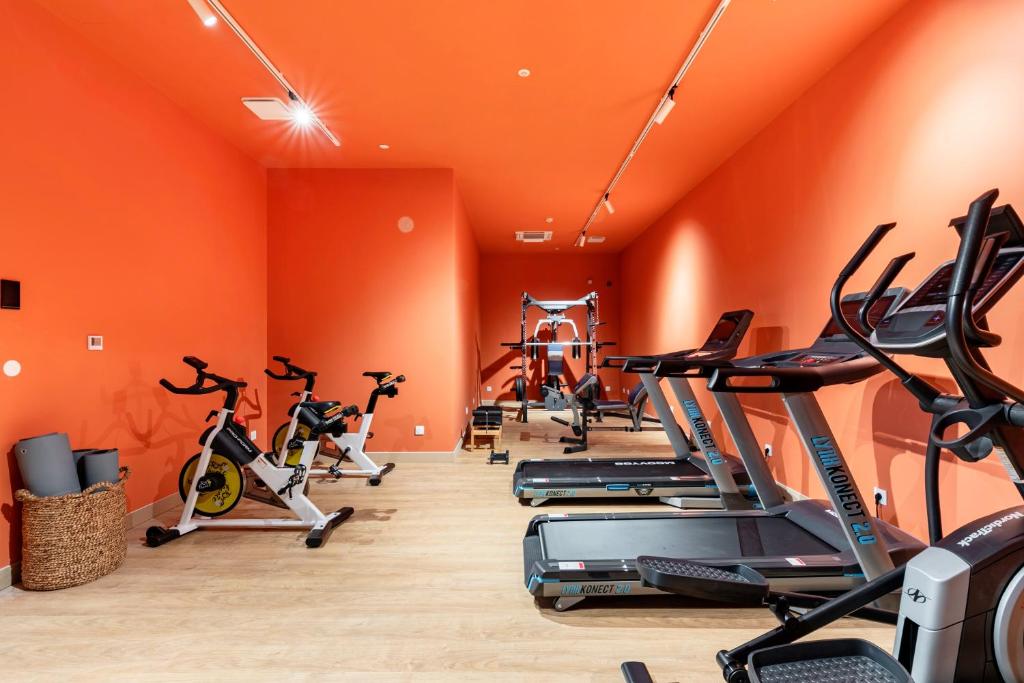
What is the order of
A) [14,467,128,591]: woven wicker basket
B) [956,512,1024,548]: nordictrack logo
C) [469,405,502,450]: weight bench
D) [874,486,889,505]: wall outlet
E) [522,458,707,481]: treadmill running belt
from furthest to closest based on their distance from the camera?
[469,405,502,450]: weight bench
[522,458,707,481]: treadmill running belt
[874,486,889,505]: wall outlet
[14,467,128,591]: woven wicker basket
[956,512,1024,548]: nordictrack logo

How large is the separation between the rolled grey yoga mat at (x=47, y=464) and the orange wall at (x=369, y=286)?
2660 mm

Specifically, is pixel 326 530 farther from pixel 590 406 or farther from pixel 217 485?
pixel 590 406

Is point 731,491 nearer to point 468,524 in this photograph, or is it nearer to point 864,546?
point 864,546

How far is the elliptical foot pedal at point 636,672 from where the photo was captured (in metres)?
1.74

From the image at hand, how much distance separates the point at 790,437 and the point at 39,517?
473 cm

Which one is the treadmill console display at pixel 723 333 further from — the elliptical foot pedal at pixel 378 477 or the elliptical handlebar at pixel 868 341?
the elliptical foot pedal at pixel 378 477

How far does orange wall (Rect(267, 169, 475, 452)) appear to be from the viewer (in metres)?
5.23

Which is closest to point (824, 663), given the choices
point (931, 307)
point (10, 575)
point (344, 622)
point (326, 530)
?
point (931, 307)

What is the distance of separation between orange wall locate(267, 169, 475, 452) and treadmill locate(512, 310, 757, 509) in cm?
161

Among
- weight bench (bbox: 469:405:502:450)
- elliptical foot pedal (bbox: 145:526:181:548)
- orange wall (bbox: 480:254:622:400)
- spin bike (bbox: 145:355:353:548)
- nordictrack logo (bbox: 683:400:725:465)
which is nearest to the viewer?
elliptical foot pedal (bbox: 145:526:181:548)

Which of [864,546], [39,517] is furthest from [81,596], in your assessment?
[864,546]

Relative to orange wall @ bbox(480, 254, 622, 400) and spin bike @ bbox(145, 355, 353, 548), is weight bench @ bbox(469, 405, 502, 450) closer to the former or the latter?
spin bike @ bbox(145, 355, 353, 548)

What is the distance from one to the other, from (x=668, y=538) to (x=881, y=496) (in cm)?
134

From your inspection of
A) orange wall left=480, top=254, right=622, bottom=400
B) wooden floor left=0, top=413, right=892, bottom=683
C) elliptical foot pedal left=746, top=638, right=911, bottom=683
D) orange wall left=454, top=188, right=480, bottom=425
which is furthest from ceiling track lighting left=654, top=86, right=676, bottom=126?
orange wall left=480, top=254, right=622, bottom=400
